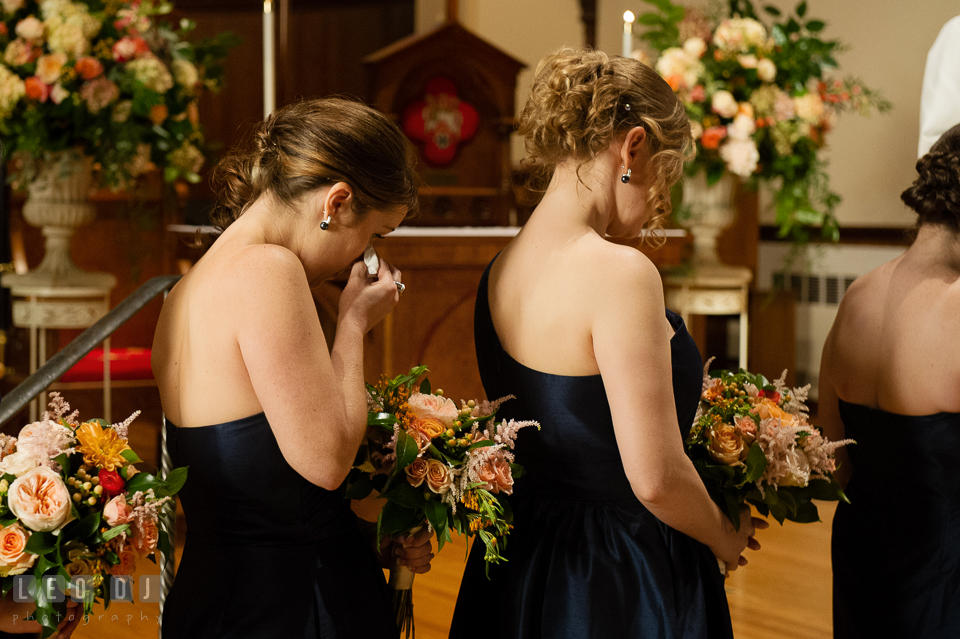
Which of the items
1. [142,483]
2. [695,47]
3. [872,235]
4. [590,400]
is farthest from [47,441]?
[872,235]

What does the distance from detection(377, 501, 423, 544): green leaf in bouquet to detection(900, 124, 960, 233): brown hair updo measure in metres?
1.21

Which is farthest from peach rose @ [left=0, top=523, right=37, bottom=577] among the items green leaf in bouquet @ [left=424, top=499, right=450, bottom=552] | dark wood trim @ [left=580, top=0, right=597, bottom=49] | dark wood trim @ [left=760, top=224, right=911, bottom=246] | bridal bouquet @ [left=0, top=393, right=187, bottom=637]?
dark wood trim @ [left=580, top=0, right=597, bottom=49]

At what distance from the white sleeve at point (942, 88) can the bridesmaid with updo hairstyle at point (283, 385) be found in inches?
52.7

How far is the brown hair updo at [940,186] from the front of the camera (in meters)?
1.83

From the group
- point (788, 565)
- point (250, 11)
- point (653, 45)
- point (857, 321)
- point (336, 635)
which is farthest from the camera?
point (250, 11)

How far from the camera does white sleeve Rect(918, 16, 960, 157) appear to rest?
2.11 m

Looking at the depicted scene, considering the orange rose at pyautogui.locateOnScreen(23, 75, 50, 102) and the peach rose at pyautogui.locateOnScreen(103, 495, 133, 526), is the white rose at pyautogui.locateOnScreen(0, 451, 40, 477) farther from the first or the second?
the orange rose at pyautogui.locateOnScreen(23, 75, 50, 102)

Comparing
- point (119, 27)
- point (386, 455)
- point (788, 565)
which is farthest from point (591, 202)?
point (119, 27)

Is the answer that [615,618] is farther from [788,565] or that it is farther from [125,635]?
[788,565]

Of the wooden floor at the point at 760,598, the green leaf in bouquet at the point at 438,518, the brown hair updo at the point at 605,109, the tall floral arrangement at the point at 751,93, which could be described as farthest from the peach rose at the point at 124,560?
the tall floral arrangement at the point at 751,93

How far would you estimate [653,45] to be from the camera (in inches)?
177

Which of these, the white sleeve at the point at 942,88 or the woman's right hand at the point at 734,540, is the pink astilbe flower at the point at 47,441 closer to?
the woman's right hand at the point at 734,540

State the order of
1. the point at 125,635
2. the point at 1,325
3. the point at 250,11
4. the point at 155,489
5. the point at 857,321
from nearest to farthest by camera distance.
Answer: the point at 155,489, the point at 857,321, the point at 125,635, the point at 1,325, the point at 250,11

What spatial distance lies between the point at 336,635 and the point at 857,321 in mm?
1242
